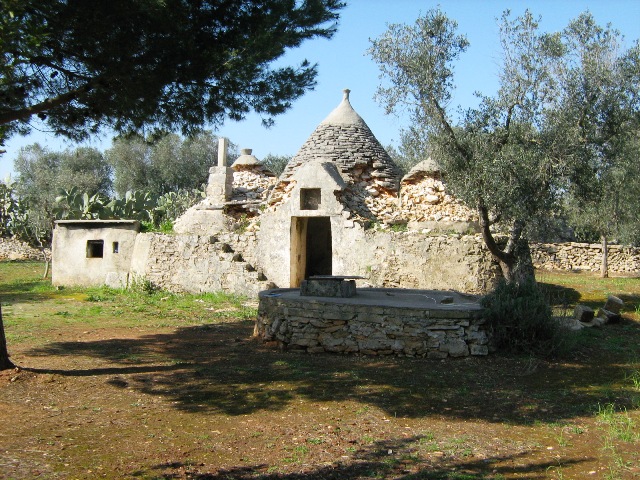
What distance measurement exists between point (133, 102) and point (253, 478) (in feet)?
17.2

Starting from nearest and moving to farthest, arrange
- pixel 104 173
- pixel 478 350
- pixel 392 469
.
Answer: pixel 392 469 < pixel 478 350 < pixel 104 173

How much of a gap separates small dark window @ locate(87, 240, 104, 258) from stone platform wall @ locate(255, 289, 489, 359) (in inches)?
463

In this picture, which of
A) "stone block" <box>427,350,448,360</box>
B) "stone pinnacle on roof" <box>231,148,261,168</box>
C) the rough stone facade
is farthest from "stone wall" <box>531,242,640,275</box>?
"stone block" <box>427,350,448,360</box>

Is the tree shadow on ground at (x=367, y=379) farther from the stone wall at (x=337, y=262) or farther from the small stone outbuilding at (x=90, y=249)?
the small stone outbuilding at (x=90, y=249)

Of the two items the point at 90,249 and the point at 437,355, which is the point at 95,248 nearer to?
the point at 90,249

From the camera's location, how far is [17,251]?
3025 cm

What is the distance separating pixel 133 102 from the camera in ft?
26.1

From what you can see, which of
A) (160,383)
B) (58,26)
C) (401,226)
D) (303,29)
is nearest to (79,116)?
(58,26)

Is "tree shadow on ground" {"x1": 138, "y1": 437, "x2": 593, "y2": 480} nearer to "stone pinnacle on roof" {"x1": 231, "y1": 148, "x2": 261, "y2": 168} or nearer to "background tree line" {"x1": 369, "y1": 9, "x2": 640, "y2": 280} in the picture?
"background tree line" {"x1": 369, "y1": 9, "x2": 640, "y2": 280}

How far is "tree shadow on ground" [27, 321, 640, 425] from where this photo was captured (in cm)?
678

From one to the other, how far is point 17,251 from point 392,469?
1172 inches

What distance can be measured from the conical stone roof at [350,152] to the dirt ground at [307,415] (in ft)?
29.1

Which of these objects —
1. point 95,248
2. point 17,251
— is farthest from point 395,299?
point 17,251

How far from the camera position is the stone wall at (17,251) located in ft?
98.3
